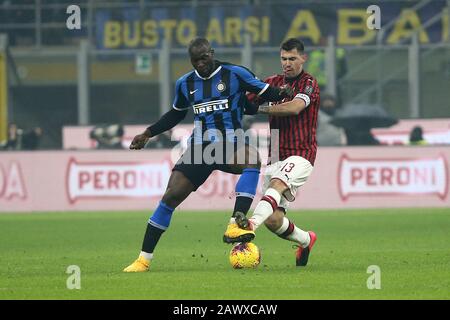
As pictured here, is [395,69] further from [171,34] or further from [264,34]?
[171,34]

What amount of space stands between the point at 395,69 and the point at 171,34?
5997mm

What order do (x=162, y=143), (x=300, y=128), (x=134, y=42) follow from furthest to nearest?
(x=134, y=42), (x=162, y=143), (x=300, y=128)

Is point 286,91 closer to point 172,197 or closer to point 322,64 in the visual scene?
point 172,197

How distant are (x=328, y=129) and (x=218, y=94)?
13.1m

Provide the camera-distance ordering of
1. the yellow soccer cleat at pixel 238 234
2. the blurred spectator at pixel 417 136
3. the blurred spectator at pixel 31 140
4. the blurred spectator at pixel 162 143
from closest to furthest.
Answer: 1. the yellow soccer cleat at pixel 238 234
2. the blurred spectator at pixel 162 143
3. the blurred spectator at pixel 417 136
4. the blurred spectator at pixel 31 140

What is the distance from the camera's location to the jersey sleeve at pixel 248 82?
37.1 ft

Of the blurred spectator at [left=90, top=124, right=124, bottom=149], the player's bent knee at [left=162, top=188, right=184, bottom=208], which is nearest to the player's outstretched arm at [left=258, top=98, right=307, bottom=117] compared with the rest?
the player's bent knee at [left=162, top=188, right=184, bottom=208]

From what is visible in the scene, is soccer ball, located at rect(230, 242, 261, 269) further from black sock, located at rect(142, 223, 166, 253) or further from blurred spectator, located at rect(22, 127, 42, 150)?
blurred spectator, located at rect(22, 127, 42, 150)

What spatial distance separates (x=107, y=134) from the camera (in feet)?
82.4

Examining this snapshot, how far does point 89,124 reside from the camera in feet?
86.4

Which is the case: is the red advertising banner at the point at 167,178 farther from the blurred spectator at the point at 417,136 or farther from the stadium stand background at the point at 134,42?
the stadium stand background at the point at 134,42

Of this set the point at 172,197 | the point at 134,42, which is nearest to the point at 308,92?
the point at 172,197

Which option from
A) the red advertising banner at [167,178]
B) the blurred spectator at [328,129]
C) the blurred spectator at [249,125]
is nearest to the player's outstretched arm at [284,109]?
the blurred spectator at [249,125]
